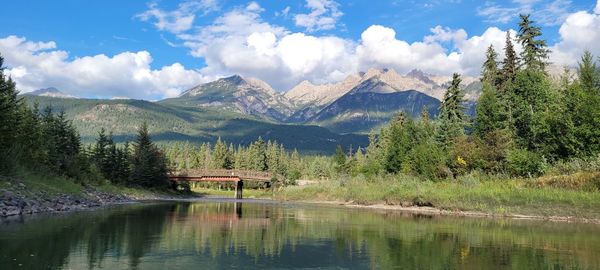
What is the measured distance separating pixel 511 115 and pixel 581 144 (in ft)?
56.8

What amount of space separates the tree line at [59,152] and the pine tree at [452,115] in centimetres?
5186

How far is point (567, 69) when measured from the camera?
60781mm

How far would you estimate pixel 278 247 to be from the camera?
68.4ft

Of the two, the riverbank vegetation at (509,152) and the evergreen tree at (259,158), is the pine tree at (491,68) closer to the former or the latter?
the riverbank vegetation at (509,152)

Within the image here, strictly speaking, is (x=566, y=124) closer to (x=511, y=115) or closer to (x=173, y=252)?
(x=511, y=115)

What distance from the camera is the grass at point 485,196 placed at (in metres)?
39.0

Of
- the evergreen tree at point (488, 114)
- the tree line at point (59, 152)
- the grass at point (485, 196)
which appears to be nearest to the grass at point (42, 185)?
the tree line at point (59, 152)

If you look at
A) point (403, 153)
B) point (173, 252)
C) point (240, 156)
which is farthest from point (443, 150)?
point (240, 156)

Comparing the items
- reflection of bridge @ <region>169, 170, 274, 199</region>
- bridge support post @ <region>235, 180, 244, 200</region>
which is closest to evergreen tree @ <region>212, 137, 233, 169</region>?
reflection of bridge @ <region>169, 170, 274, 199</region>

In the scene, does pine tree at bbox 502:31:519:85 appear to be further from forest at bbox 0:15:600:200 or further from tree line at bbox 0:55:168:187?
tree line at bbox 0:55:168:187

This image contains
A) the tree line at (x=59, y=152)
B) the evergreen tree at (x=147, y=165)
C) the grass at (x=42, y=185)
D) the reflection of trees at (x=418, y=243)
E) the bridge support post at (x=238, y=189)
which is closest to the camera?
the reflection of trees at (x=418, y=243)

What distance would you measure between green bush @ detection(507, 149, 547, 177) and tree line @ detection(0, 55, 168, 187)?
161 ft

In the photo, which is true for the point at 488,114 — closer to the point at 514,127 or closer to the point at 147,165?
the point at 514,127

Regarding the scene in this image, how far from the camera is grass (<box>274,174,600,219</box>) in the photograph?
39.0m
